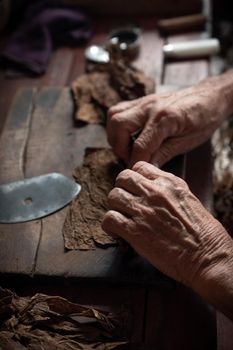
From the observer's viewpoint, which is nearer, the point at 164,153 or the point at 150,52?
the point at 164,153

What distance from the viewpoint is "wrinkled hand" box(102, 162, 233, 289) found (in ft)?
3.23

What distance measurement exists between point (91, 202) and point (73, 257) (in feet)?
0.66

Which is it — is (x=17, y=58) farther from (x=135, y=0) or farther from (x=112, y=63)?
(x=135, y=0)

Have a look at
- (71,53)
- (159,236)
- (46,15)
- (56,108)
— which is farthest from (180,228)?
(46,15)

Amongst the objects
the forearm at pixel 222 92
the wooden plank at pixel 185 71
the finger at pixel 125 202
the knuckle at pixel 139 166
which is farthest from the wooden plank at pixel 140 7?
the finger at pixel 125 202

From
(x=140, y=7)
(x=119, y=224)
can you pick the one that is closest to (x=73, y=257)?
(x=119, y=224)

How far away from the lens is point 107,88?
1.66m

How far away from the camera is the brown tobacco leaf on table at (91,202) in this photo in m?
1.17

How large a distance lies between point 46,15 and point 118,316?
166cm

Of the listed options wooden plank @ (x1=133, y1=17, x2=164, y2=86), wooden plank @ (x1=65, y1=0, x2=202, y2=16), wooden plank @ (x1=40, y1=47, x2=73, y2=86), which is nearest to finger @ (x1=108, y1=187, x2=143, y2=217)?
wooden plank @ (x1=133, y1=17, x2=164, y2=86)

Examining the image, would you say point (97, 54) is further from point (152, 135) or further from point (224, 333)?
point (224, 333)

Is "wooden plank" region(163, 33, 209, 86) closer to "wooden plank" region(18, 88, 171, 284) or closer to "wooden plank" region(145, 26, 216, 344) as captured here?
"wooden plank" region(18, 88, 171, 284)

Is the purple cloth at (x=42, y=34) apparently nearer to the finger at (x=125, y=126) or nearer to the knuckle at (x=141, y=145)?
the finger at (x=125, y=126)

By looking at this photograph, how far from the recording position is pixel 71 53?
206 centimetres
